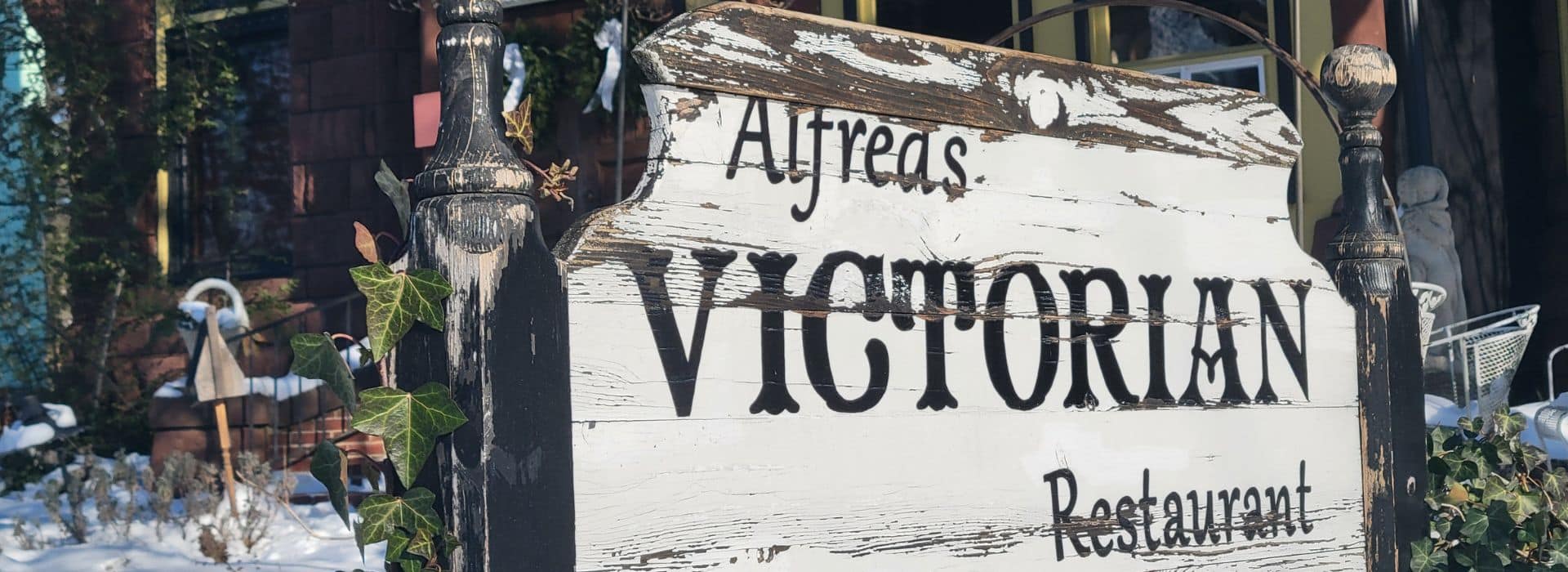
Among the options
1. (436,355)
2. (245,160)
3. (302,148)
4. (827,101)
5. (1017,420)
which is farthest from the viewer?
(245,160)

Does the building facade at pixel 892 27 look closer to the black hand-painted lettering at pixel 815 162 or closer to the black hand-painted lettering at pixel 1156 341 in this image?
the black hand-painted lettering at pixel 1156 341

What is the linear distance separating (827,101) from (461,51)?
492 millimetres

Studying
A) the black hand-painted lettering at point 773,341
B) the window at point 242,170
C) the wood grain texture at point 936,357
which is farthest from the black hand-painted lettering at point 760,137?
the window at point 242,170

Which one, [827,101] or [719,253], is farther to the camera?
[827,101]

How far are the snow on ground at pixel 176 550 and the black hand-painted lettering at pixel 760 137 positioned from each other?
3957mm

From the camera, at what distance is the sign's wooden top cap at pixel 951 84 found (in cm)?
177

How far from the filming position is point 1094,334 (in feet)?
7.04

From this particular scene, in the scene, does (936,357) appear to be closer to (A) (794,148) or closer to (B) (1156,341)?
(A) (794,148)

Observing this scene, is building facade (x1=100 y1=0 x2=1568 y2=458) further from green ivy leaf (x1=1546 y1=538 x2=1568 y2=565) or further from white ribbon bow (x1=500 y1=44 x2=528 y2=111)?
green ivy leaf (x1=1546 y1=538 x2=1568 y2=565)

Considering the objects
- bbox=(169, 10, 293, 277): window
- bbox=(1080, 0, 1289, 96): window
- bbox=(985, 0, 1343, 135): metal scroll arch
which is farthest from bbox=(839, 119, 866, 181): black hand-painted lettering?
bbox=(169, 10, 293, 277): window

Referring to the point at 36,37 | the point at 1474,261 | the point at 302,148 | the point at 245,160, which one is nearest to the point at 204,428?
the point at 302,148

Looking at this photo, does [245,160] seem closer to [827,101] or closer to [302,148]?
[302,148]

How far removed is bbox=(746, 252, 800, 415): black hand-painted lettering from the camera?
5.85ft

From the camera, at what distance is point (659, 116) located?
1.74m
